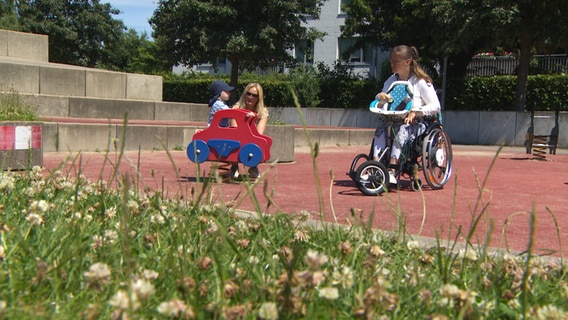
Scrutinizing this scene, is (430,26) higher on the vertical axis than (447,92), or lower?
higher

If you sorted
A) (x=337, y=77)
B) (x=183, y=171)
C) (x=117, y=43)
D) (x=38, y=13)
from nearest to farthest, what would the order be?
(x=183, y=171) → (x=337, y=77) → (x=38, y=13) → (x=117, y=43)

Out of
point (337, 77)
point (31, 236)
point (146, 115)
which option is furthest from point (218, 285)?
point (337, 77)

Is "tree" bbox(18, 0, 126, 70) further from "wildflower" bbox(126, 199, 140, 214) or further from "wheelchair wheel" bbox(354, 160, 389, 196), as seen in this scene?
"wildflower" bbox(126, 199, 140, 214)

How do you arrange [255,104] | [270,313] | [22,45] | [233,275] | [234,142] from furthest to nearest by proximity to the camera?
[22,45], [255,104], [234,142], [233,275], [270,313]

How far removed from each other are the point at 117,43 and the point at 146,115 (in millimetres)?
41727

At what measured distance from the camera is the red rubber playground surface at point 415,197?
345cm

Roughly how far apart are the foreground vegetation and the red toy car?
3.99 m

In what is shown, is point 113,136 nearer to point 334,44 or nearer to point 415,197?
point 415,197

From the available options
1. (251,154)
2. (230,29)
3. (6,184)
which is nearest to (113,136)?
(251,154)

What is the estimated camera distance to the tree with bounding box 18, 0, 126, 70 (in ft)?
166

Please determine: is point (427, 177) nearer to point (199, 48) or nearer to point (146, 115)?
point (146, 115)

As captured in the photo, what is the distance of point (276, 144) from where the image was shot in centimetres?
1080

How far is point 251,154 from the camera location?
24.2ft

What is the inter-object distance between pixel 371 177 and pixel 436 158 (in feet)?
3.22
